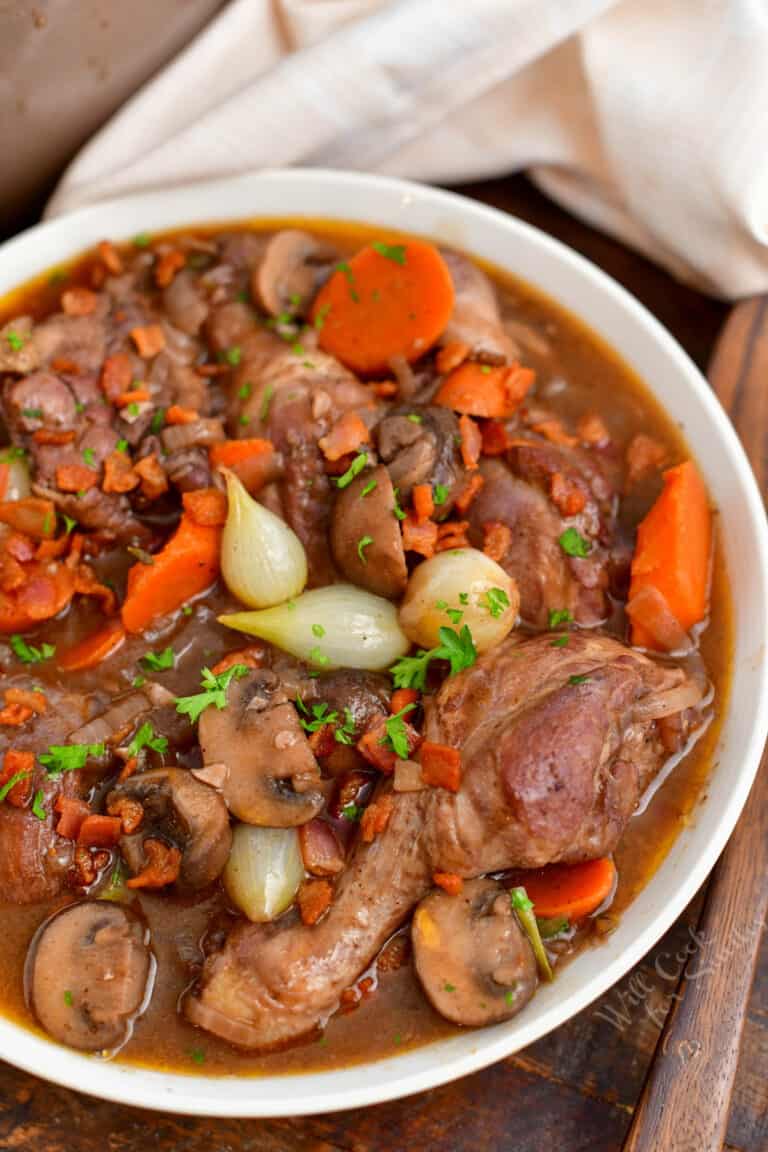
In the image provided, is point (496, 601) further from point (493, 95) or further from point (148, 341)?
point (493, 95)

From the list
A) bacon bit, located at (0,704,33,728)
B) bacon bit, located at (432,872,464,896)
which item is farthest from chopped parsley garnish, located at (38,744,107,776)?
bacon bit, located at (432,872,464,896)

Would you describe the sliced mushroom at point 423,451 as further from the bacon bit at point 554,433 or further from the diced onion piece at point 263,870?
the diced onion piece at point 263,870

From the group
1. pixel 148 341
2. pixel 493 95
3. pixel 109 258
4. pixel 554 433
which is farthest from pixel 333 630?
pixel 493 95

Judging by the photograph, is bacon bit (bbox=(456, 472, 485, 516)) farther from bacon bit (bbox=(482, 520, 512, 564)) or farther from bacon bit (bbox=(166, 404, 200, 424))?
bacon bit (bbox=(166, 404, 200, 424))

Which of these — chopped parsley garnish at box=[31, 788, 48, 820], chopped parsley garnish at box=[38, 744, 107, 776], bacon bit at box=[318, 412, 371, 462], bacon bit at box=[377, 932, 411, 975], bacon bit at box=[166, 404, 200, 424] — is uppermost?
bacon bit at box=[166, 404, 200, 424]

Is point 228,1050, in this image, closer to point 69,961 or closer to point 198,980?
point 198,980

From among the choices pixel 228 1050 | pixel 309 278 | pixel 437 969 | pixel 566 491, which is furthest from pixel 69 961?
pixel 309 278
